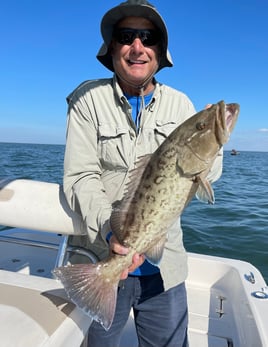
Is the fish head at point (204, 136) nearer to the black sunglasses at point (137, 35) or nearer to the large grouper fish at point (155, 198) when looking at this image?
the large grouper fish at point (155, 198)

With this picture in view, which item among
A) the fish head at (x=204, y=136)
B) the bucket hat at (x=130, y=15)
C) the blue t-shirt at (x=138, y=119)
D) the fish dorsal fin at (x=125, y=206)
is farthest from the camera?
the blue t-shirt at (x=138, y=119)

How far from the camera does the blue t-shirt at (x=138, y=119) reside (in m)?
2.66

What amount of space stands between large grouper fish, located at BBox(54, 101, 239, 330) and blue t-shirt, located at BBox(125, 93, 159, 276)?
0.44 metres

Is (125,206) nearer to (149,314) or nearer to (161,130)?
(161,130)

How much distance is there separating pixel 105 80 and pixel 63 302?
173 centimetres

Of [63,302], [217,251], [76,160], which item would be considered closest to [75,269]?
[63,302]

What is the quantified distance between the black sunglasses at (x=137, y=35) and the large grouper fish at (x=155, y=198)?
0.87 meters

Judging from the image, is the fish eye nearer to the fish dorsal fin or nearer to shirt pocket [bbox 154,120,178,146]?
the fish dorsal fin

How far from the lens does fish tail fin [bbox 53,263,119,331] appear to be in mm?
2037

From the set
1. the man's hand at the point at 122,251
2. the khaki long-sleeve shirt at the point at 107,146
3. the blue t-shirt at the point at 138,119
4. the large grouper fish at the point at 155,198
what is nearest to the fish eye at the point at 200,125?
the large grouper fish at the point at 155,198

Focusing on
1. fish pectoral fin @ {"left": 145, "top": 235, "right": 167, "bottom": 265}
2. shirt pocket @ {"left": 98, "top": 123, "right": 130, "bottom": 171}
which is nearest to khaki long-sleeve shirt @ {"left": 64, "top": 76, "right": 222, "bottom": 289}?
shirt pocket @ {"left": 98, "top": 123, "right": 130, "bottom": 171}

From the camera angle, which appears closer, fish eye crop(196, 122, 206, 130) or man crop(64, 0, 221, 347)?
fish eye crop(196, 122, 206, 130)

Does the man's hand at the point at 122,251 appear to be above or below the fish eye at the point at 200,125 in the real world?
below

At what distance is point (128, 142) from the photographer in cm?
262
